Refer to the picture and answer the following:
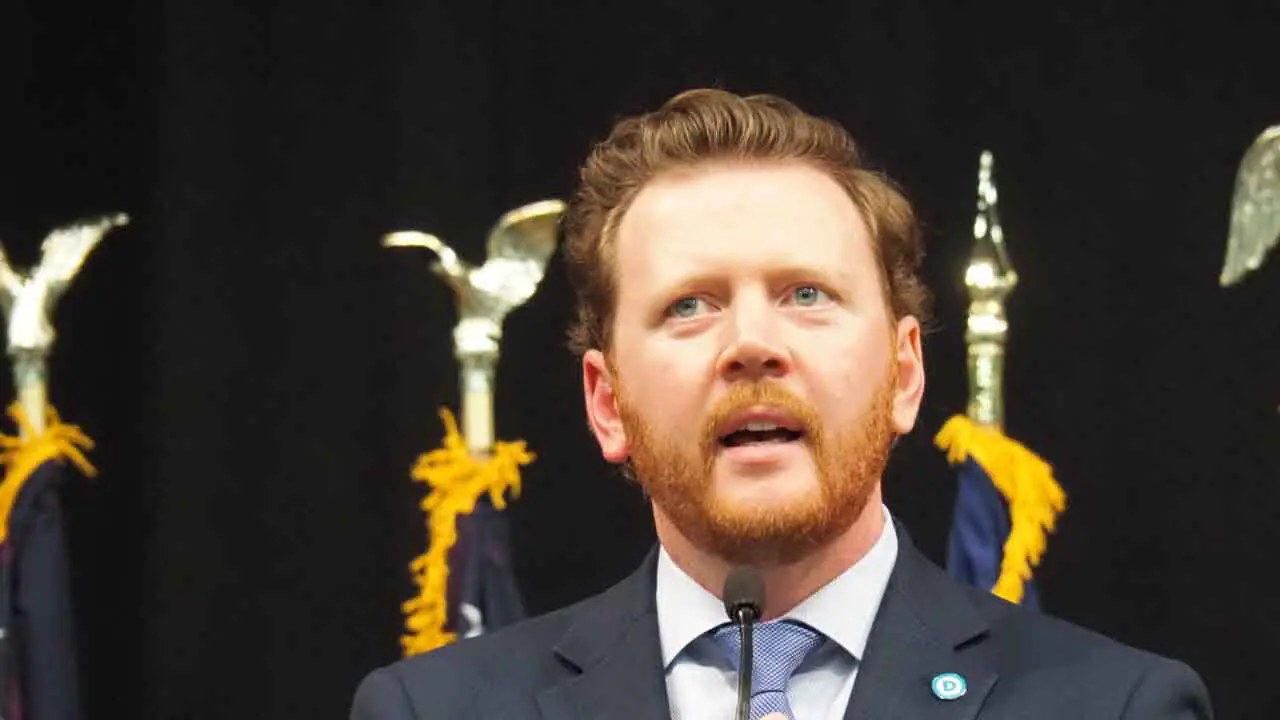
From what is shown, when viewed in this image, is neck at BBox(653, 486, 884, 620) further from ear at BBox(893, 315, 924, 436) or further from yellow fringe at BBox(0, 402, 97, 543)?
yellow fringe at BBox(0, 402, 97, 543)

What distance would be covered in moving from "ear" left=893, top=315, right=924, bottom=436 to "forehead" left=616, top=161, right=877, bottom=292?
10 cm

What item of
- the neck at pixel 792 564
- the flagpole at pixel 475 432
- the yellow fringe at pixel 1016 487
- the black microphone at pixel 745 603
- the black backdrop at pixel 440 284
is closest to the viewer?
the black microphone at pixel 745 603

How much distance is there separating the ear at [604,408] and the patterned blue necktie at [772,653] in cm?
27

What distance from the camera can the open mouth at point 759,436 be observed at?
8.02ft

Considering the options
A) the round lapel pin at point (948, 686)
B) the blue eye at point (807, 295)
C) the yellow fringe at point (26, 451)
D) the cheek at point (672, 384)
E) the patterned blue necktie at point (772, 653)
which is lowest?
the round lapel pin at point (948, 686)

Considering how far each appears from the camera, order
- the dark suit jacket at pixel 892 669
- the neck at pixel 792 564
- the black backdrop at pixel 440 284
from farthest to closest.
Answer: the black backdrop at pixel 440 284 < the neck at pixel 792 564 < the dark suit jacket at pixel 892 669

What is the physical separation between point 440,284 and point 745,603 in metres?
2.03

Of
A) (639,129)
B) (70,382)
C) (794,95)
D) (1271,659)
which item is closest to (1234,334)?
(1271,659)

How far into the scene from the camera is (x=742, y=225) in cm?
254

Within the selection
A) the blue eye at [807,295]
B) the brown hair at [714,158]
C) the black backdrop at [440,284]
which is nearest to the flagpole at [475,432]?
the black backdrop at [440,284]

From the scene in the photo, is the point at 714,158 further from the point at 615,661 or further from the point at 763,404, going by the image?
the point at 615,661

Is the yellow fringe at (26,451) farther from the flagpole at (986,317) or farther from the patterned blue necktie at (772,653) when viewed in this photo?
the patterned blue necktie at (772,653)

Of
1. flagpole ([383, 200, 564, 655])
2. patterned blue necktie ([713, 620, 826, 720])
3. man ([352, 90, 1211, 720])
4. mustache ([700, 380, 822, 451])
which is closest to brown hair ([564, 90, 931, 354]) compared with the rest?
man ([352, 90, 1211, 720])

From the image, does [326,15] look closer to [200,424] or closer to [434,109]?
[434,109]
